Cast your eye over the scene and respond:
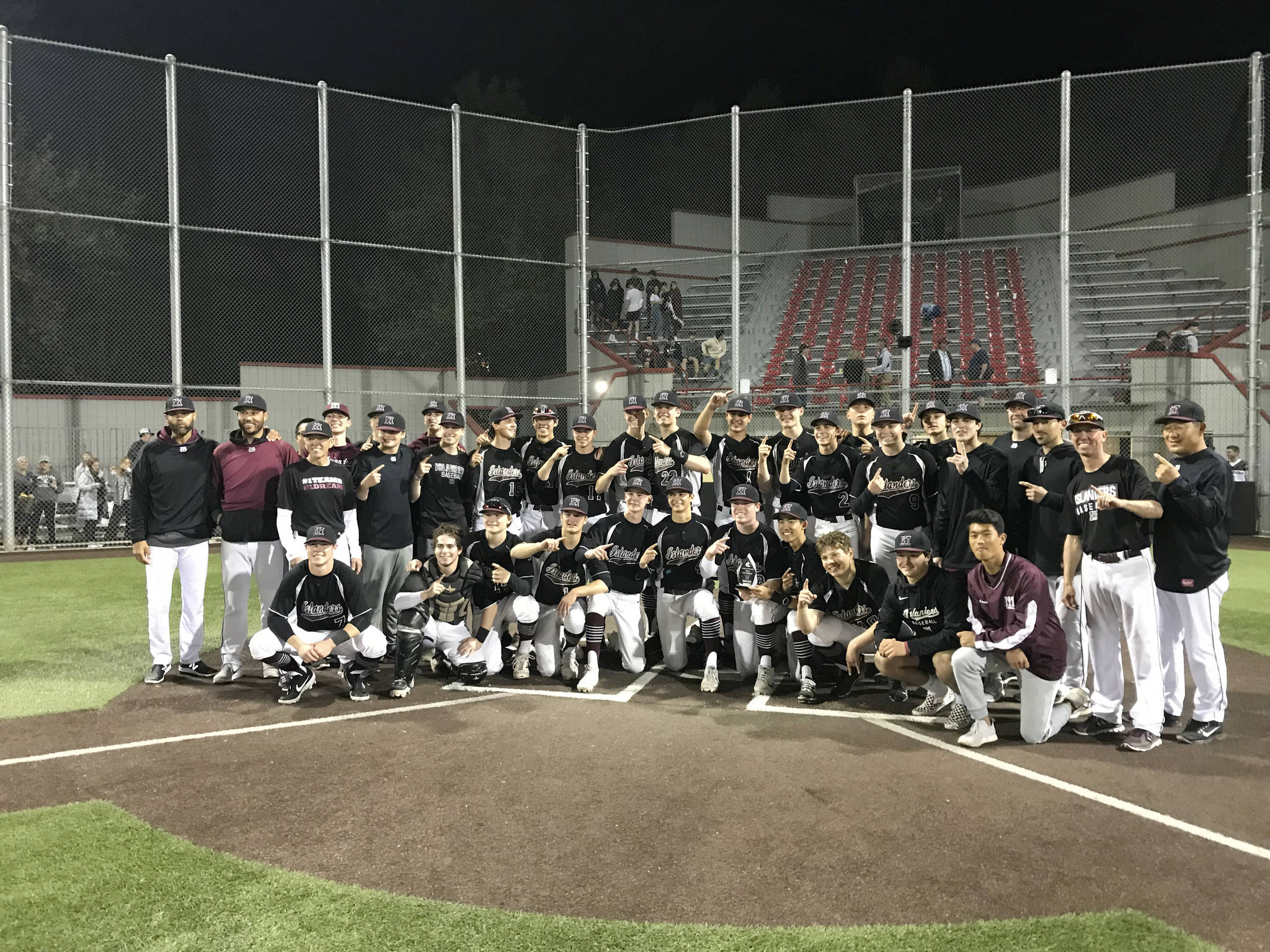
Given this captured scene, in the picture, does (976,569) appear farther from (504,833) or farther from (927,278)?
(927,278)

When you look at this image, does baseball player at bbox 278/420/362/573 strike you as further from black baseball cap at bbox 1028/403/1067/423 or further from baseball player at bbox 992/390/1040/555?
black baseball cap at bbox 1028/403/1067/423

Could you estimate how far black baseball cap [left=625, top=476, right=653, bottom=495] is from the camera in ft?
27.9

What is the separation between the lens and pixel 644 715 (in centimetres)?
681

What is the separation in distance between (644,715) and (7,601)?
9153mm

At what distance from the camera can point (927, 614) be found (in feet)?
21.9

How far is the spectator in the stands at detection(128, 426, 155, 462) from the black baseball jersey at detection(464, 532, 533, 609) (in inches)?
423

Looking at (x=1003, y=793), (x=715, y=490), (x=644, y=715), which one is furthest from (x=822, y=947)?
(x=715, y=490)

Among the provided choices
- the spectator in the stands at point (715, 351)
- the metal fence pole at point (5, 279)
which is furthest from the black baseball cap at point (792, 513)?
the metal fence pole at point (5, 279)

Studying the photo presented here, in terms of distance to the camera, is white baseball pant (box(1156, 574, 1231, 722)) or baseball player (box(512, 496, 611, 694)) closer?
white baseball pant (box(1156, 574, 1231, 722))

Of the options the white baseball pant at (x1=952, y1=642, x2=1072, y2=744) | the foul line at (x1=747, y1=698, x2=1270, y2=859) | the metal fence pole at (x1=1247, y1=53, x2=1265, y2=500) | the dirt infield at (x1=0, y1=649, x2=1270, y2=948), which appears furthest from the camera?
the metal fence pole at (x1=1247, y1=53, x2=1265, y2=500)

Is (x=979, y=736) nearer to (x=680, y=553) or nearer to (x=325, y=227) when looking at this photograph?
(x=680, y=553)

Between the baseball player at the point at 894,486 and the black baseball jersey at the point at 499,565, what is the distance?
3.15 meters

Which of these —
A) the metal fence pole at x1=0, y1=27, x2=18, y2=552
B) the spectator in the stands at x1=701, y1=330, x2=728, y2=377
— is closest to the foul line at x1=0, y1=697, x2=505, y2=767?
the metal fence pole at x1=0, y1=27, x2=18, y2=552

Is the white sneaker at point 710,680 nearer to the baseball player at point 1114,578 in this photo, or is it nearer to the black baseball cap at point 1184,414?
the baseball player at point 1114,578
